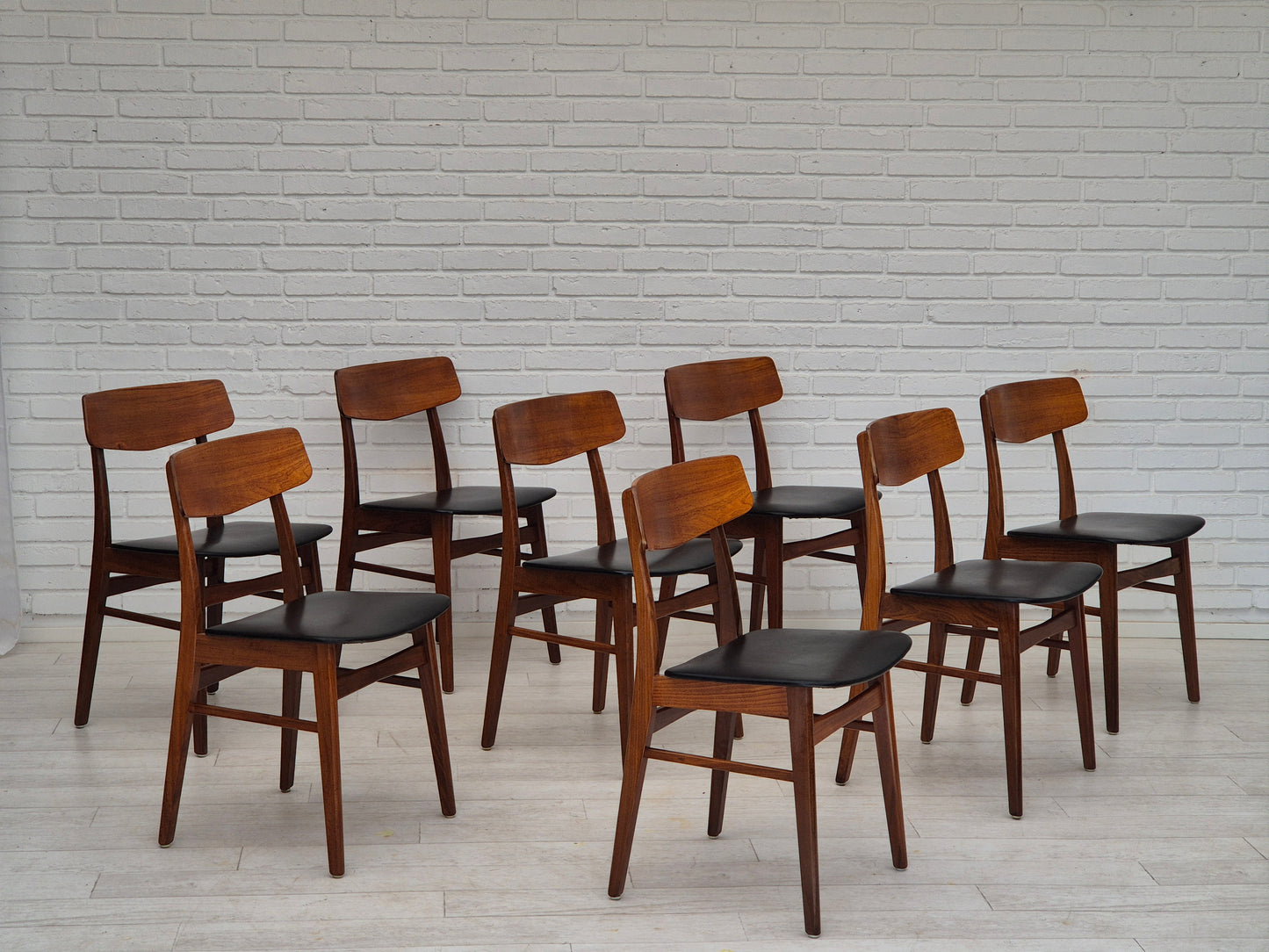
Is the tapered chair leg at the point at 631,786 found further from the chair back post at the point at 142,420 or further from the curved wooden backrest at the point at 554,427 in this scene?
the chair back post at the point at 142,420

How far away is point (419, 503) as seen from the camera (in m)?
3.53

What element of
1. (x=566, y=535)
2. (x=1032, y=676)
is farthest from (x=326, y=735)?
(x=1032, y=676)

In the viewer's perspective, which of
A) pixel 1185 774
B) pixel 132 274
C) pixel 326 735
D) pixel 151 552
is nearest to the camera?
pixel 326 735

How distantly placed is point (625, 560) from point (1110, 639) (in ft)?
4.05

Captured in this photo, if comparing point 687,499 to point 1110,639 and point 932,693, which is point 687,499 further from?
point 1110,639

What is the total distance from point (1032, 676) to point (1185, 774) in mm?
803

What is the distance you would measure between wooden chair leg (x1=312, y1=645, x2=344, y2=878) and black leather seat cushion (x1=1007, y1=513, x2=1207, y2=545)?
181cm

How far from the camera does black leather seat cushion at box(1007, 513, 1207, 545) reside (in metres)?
3.22

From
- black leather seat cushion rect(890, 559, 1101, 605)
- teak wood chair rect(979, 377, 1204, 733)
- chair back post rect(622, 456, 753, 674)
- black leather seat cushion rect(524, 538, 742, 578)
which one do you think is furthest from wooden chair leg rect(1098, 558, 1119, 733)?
chair back post rect(622, 456, 753, 674)

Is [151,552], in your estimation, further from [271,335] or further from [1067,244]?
[1067,244]

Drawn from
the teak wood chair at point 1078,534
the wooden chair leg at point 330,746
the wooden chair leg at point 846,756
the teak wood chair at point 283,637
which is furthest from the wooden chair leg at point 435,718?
the teak wood chair at point 1078,534

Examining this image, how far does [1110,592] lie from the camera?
3.18 meters

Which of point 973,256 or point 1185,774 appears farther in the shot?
point 973,256

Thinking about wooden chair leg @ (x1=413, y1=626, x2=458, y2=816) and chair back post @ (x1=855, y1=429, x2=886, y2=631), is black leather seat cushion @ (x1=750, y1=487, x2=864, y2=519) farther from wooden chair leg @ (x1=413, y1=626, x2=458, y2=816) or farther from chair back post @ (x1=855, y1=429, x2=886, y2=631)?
wooden chair leg @ (x1=413, y1=626, x2=458, y2=816)
